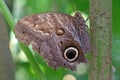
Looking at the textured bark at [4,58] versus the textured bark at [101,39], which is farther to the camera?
the textured bark at [4,58]

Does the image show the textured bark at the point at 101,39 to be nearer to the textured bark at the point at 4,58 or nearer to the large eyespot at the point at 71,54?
the large eyespot at the point at 71,54

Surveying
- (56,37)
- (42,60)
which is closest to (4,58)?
(56,37)

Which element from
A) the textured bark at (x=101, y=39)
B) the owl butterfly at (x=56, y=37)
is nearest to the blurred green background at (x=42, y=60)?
the owl butterfly at (x=56, y=37)

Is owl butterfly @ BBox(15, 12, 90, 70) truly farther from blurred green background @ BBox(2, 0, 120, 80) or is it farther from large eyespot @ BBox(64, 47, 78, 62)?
blurred green background @ BBox(2, 0, 120, 80)

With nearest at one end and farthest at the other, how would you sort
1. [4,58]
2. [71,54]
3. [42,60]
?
1. [71,54]
2. [4,58]
3. [42,60]

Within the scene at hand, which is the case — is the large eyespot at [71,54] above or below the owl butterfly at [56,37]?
below

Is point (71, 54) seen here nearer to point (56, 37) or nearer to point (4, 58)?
point (56, 37)

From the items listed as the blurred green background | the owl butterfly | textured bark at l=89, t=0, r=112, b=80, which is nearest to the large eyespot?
the owl butterfly
